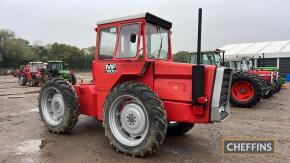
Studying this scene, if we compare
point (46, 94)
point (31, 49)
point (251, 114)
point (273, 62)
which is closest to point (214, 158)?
point (46, 94)

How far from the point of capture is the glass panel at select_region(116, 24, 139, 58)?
203 inches

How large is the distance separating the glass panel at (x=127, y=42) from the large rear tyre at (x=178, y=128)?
1969mm

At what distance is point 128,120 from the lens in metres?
5.05

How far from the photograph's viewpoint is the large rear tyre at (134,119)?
4469mm

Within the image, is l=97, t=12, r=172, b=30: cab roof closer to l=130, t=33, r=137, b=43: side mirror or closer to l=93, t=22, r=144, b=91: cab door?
l=93, t=22, r=144, b=91: cab door

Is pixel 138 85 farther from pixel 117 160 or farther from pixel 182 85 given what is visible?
pixel 117 160

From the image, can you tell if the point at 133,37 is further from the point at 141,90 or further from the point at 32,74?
the point at 32,74

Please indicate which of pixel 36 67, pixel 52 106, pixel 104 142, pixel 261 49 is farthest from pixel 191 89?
pixel 261 49

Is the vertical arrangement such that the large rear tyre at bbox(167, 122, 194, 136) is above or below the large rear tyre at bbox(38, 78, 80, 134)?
below

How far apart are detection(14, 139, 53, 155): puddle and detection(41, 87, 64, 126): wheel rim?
0.66 meters

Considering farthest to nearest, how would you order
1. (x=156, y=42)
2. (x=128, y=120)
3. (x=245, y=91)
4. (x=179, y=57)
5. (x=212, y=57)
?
1. (x=212, y=57)
2. (x=245, y=91)
3. (x=179, y=57)
4. (x=156, y=42)
5. (x=128, y=120)

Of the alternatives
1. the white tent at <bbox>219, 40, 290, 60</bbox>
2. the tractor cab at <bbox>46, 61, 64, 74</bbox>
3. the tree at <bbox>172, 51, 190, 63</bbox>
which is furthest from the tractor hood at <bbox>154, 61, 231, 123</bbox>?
the white tent at <bbox>219, 40, 290, 60</bbox>

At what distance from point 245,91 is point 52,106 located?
8.29 m

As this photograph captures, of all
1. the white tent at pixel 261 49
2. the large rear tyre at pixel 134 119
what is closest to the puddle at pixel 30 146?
the large rear tyre at pixel 134 119
